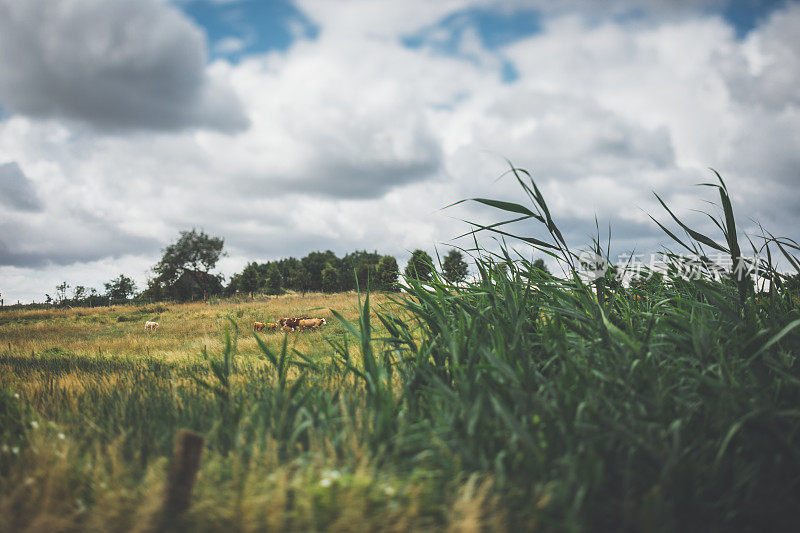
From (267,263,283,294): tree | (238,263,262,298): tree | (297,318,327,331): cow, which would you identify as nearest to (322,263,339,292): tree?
(267,263,283,294): tree

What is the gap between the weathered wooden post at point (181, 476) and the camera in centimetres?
153

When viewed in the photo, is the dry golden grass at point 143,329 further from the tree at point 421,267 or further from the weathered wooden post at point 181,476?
the weathered wooden post at point 181,476

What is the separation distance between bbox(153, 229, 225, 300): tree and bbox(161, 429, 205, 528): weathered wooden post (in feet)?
205

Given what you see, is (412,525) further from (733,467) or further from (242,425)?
(733,467)

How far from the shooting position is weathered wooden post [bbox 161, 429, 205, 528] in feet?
5.01

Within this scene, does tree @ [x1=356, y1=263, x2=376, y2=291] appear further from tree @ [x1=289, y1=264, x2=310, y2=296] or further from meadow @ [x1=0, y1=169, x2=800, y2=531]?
tree @ [x1=289, y1=264, x2=310, y2=296]

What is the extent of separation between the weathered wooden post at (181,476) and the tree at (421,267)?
2488mm

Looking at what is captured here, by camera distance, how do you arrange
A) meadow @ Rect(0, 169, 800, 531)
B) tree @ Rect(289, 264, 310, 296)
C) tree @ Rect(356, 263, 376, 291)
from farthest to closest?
tree @ Rect(289, 264, 310, 296), tree @ Rect(356, 263, 376, 291), meadow @ Rect(0, 169, 800, 531)

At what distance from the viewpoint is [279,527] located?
55.9 inches

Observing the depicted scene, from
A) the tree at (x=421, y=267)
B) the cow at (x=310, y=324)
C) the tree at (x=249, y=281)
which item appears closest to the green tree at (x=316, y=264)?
the tree at (x=249, y=281)

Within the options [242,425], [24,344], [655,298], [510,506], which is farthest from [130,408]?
[24,344]

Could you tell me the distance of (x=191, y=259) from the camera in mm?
61219

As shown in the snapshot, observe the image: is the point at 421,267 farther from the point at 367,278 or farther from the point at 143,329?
the point at 143,329

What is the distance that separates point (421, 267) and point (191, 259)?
64.5 meters
